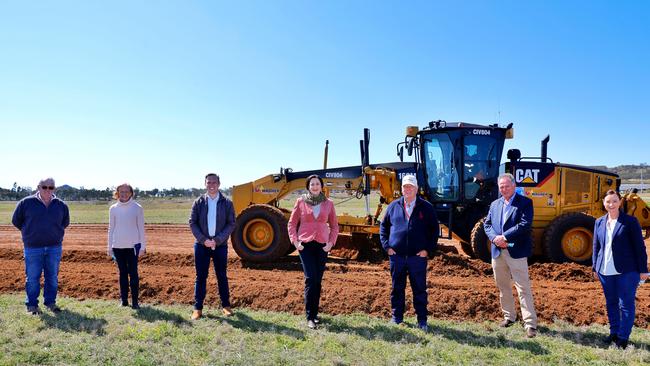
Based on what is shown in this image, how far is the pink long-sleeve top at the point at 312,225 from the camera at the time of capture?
5.39 metres

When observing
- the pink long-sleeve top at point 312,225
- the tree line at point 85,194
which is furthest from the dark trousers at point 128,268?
the tree line at point 85,194

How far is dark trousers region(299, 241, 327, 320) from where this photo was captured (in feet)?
17.7

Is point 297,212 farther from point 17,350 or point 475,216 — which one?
point 475,216

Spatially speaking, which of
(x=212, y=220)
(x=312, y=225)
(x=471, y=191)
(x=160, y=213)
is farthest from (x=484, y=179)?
→ (x=160, y=213)

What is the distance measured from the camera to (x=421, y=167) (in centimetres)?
952

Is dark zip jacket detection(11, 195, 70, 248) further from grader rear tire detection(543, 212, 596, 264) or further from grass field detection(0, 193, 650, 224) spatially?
grader rear tire detection(543, 212, 596, 264)

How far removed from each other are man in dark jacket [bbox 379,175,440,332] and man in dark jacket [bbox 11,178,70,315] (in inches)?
170

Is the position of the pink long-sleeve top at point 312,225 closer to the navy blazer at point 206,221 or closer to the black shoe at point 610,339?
the navy blazer at point 206,221

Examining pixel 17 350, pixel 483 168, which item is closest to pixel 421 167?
pixel 483 168

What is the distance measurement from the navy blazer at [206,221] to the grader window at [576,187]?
22.5 ft

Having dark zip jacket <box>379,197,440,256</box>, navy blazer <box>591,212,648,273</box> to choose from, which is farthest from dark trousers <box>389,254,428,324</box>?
navy blazer <box>591,212,648,273</box>

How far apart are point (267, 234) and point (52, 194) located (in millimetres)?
4257

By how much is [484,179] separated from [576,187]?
1914 mm

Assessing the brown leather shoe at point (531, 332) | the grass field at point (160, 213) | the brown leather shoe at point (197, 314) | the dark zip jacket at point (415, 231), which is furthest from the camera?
the grass field at point (160, 213)
